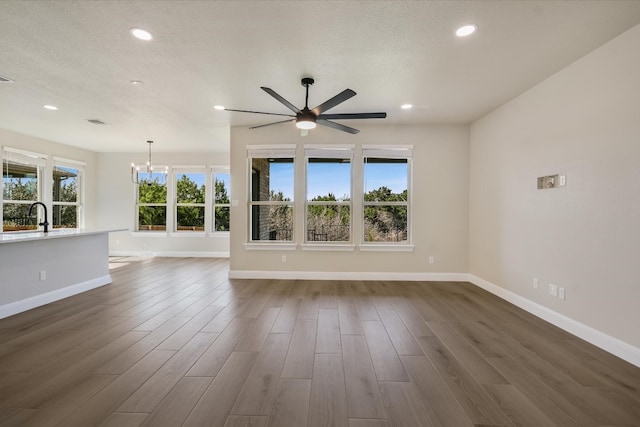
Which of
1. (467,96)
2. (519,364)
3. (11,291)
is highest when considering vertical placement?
(467,96)

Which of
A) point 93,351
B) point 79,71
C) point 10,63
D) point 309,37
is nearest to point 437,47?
point 309,37

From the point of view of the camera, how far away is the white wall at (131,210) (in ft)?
25.4

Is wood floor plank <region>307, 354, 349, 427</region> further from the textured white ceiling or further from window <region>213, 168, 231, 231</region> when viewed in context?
window <region>213, 168, 231, 231</region>

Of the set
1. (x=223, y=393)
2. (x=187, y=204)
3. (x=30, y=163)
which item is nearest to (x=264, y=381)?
(x=223, y=393)

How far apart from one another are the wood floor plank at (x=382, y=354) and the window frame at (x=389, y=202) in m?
2.17

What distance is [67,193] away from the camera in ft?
23.7

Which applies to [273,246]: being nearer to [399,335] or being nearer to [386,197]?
[386,197]

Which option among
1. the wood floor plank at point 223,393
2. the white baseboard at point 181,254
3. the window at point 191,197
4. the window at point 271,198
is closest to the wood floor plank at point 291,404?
the wood floor plank at point 223,393

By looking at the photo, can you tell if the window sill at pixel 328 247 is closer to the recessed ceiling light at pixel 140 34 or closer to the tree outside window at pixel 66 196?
the recessed ceiling light at pixel 140 34

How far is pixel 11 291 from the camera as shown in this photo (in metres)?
3.38

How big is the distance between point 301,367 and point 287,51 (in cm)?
280

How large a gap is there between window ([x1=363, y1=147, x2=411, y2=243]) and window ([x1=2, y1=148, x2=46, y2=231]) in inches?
270

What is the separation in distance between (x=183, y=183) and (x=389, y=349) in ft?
23.2

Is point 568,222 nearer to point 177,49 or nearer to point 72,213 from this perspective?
point 177,49
